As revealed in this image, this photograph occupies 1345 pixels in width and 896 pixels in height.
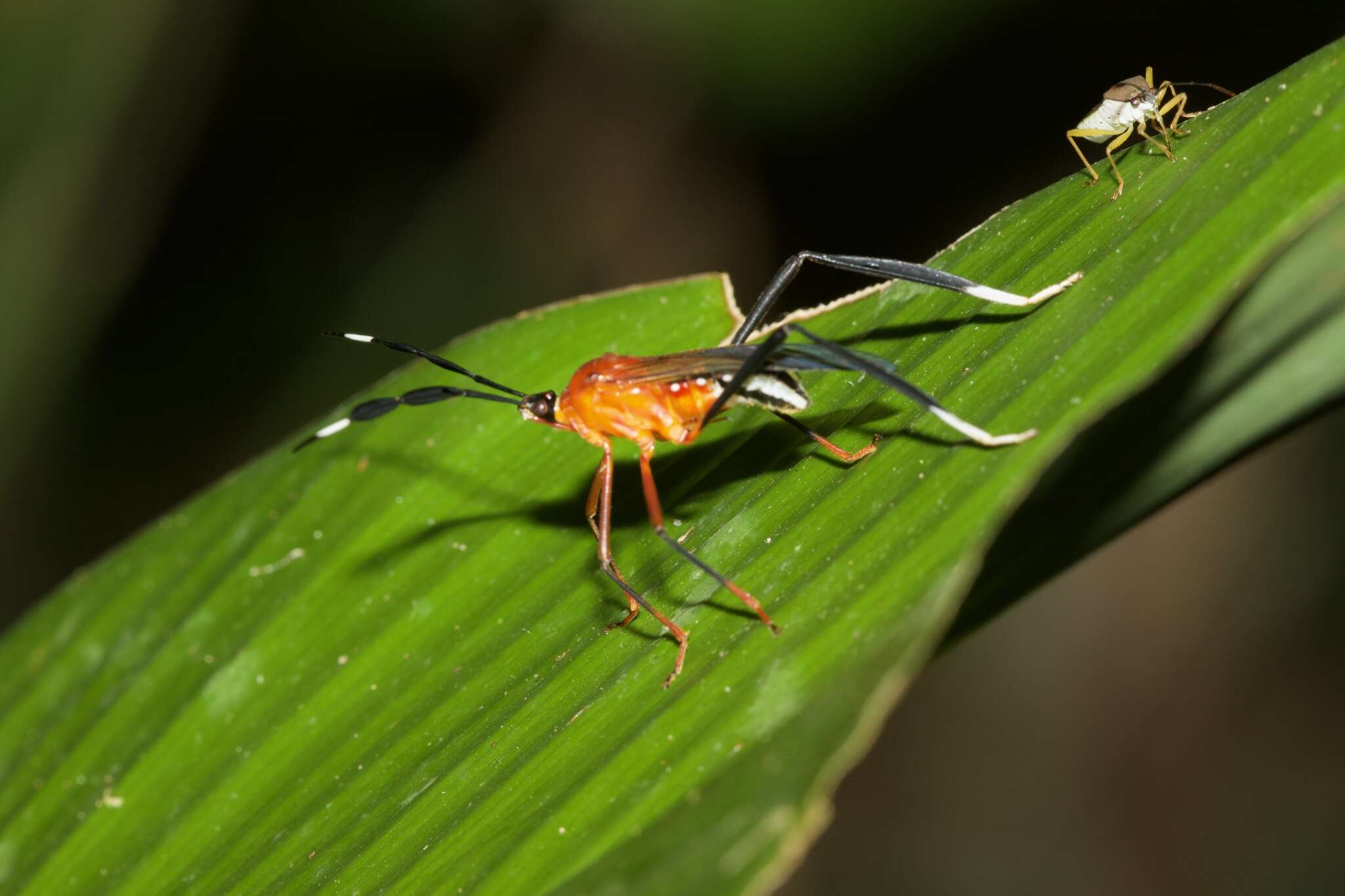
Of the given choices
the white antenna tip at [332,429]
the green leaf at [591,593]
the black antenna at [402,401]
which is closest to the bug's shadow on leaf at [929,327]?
the green leaf at [591,593]

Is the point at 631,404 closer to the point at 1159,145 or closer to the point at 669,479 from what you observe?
the point at 669,479

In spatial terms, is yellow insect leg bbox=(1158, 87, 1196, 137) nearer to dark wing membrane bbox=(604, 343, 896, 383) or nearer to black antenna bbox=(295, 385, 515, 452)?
dark wing membrane bbox=(604, 343, 896, 383)

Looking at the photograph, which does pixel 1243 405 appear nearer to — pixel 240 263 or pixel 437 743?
pixel 437 743

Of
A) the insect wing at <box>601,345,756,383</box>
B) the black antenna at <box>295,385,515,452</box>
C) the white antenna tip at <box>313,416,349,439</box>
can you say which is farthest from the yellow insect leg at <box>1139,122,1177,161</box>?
the white antenna tip at <box>313,416,349,439</box>

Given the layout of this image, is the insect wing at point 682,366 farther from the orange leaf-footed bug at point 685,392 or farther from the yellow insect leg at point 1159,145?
the yellow insect leg at point 1159,145

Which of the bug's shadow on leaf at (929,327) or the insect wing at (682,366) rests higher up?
the insect wing at (682,366)

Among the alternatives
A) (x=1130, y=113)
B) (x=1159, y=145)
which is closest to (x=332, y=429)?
(x=1159, y=145)

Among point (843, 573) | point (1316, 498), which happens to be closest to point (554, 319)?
point (843, 573)
